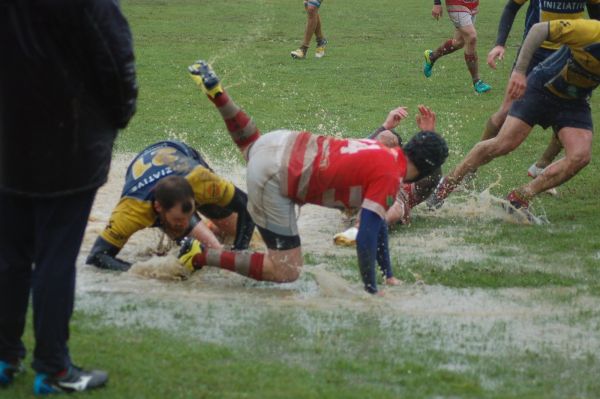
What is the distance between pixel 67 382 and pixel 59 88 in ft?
4.06

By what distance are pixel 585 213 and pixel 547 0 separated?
2144mm

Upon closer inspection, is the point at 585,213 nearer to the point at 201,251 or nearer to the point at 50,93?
the point at 201,251

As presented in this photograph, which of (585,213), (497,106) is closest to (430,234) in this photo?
(585,213)

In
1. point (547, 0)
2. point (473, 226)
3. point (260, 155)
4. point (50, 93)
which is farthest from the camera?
point (547, 0)

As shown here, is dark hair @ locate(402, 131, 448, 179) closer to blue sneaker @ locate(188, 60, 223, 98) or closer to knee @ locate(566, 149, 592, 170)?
blue sneaker @ locate(188, 60, 223, 98)

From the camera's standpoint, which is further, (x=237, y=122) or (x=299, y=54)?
(x=299, y=54)

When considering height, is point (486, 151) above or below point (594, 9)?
below

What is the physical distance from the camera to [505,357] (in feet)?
17.2

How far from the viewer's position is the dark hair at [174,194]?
6293mm

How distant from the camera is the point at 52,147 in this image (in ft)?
14.1

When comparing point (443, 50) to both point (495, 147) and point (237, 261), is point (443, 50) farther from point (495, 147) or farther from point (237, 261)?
point (237, 261)

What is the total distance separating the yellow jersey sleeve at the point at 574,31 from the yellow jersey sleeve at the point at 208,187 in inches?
104

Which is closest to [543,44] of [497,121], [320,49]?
[497,121]

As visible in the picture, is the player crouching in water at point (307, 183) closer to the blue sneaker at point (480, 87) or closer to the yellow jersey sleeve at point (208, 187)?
the yellow jersey sleeve at point (208, 187)
